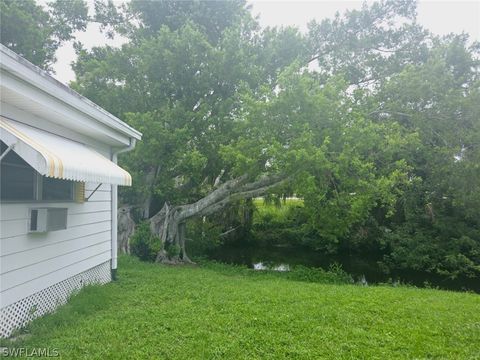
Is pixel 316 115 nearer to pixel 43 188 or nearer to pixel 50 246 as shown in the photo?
pixel 43 188

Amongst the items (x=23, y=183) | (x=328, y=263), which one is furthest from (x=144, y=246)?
(x=328, y=263)

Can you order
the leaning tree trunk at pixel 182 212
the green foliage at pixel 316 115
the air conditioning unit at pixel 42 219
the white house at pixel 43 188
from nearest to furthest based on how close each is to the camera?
the white house at pixel 43 188
the air conditioning unit at pixel 42 219
the green foliage at pixel 316 115
the leaning tree trunk at pixel 182 212

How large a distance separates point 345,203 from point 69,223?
5911 millimetres

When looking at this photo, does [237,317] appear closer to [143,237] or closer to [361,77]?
[143,237]

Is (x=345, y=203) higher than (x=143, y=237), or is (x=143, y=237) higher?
(x=345, y=203)

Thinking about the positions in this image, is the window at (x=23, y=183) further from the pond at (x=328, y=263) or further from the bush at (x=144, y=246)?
the pond at (x=328, y=263)

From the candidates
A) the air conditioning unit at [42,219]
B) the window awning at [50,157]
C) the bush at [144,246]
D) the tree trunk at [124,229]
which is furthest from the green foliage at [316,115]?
the air conditioning unit at [42,219]

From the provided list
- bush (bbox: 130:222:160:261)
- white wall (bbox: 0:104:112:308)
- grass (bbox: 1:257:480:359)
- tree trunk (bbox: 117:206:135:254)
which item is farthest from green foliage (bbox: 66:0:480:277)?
white wall (bbox: 0:104:112:308)

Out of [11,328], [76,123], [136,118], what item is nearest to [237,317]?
[11,328]

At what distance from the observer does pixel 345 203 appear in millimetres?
7879

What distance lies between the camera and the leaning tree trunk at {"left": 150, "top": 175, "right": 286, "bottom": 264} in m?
9.12

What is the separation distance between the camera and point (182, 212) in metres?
9.66

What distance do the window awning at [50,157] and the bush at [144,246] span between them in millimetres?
4690

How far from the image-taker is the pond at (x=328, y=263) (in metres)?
9.85
